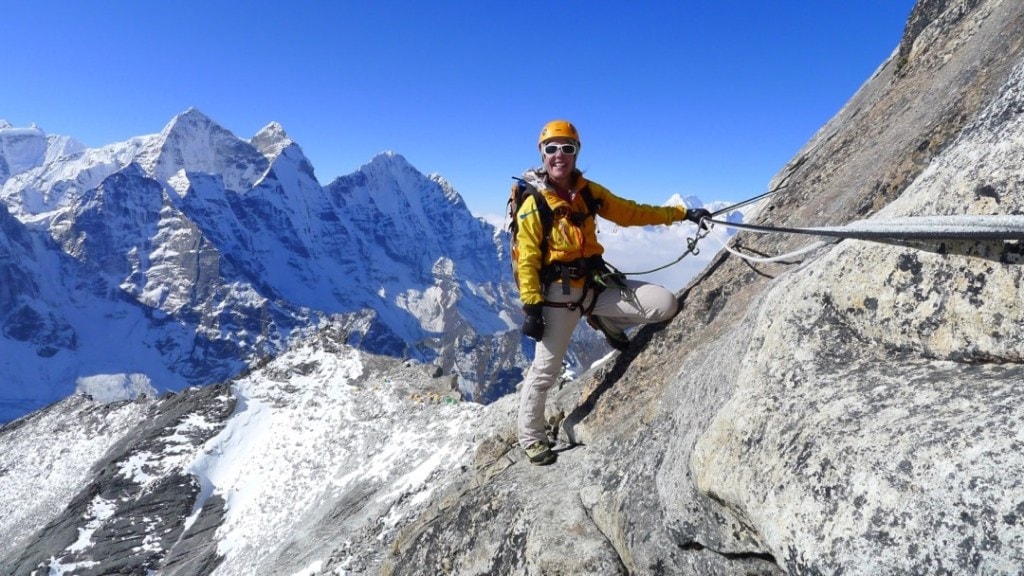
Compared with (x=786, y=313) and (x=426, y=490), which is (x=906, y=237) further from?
(x=426, y=490)

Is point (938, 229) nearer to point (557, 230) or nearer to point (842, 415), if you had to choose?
point (842, 415)

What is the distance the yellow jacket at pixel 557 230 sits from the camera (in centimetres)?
803

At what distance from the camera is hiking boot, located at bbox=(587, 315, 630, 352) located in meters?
9.45

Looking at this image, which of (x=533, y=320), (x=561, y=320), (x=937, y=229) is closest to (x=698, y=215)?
(x=561, y=320)

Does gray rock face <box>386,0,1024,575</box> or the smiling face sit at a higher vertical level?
the smiling face

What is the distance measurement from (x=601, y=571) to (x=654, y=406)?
90.8 inches

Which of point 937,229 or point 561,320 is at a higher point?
point 561,320

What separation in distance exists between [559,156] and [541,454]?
15.8 feet

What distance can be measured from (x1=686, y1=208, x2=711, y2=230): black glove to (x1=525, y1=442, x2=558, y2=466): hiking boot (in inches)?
176

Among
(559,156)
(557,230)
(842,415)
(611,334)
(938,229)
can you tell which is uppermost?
(559,156)

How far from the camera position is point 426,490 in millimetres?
16266

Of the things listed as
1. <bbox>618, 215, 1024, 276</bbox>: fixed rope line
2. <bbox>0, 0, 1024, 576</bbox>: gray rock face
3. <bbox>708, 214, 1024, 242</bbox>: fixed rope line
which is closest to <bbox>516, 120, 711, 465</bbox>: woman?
<bbox>0, 0, 1024, 576</bbox>: gray rock face

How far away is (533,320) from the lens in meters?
8.17

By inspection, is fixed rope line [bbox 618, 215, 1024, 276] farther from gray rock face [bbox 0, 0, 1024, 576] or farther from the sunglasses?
the sunglasses
